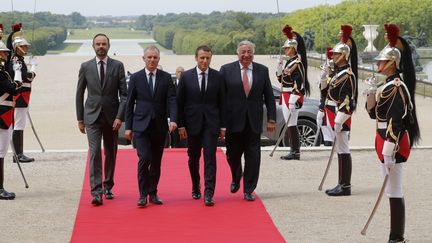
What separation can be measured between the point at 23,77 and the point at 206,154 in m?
3.75

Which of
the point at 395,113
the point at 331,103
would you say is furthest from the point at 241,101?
the point at 395,113

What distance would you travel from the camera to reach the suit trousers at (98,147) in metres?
12.7

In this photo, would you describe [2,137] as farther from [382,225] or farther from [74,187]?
[382,225]

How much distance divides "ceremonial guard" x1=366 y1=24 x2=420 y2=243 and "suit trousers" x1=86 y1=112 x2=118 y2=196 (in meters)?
3.44

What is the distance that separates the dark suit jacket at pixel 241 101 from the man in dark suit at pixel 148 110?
70 centimetres

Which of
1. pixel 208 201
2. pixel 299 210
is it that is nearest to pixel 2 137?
pixel 208 201

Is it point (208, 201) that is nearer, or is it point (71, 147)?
point (208, 201)

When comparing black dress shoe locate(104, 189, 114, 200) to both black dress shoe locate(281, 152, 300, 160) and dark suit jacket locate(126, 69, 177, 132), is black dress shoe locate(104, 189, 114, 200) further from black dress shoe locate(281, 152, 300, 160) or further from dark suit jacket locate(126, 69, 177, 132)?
black dress shoe locate(281, 152, 300, 160)

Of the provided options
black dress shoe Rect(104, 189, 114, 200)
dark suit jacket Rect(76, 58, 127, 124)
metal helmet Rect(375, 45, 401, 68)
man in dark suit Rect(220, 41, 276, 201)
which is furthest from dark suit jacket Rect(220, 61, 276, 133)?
metal helmet Rect(375, 45, 401, 68)

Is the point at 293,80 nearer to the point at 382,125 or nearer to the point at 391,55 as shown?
the point at 382,125

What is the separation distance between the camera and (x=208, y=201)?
12.6 m

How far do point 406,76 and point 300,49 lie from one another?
619cm

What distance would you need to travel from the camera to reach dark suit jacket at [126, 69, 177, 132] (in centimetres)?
1249

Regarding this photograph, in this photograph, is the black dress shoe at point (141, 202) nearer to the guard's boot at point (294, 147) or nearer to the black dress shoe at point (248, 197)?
the black dress shoe at point (248, 197)
